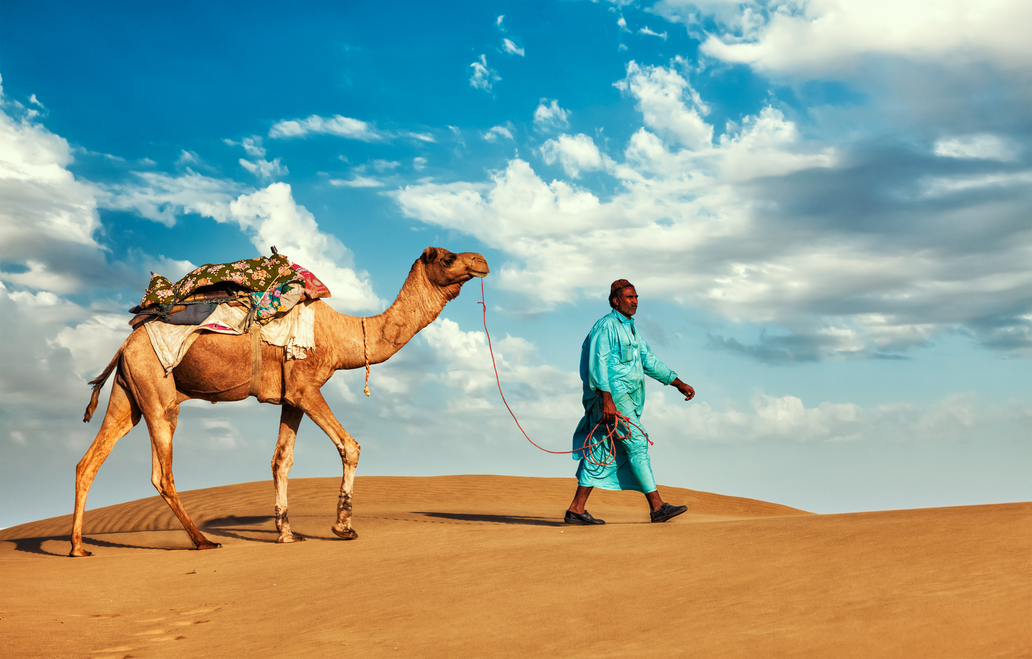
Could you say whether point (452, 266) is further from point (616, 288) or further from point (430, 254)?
point (616, 288)

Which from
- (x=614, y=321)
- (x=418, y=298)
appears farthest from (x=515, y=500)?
(x=614, y=321)

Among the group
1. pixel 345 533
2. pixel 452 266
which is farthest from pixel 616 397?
pixel 345 533

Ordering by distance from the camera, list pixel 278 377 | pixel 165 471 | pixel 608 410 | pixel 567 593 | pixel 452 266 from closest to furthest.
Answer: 1. pixel 567 593
2. pixel 608 410
3. pixel 165 471
4. pixel 278 377
5. pixel 452 266

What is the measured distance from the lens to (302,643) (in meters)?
5.04

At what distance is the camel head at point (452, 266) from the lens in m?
10.4

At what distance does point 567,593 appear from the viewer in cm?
544

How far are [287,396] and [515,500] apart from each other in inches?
320

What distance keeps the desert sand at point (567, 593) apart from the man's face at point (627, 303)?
246 cm

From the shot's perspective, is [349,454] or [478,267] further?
[478,267]

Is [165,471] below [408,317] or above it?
below

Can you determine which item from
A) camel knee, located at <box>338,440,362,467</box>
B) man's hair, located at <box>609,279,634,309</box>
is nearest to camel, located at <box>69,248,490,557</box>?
camel knee, located at <box>338,440,362,467</box>

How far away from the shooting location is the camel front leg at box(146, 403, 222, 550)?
31.2ft

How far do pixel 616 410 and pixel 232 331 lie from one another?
15.6ft

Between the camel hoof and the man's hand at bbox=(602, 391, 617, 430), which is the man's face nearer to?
the man's hand at bbox=(602, 391, 617, 430)
